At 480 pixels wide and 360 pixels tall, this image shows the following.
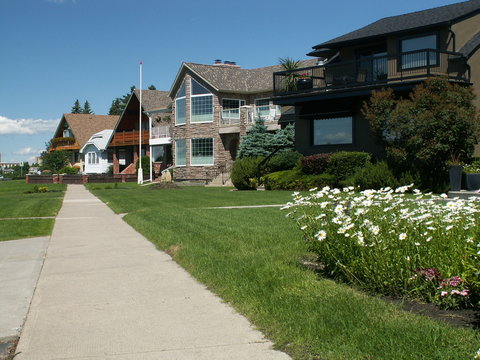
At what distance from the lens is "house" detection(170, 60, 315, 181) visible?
4100 cm

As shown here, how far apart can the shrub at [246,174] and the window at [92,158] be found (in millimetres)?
42606

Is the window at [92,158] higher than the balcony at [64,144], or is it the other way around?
the balcony at [64,144]

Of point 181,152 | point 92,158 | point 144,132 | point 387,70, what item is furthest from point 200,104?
point 92,158

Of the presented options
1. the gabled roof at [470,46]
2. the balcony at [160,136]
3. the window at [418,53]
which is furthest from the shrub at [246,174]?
the balcony at [160,136]

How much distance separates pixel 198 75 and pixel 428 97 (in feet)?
81.8

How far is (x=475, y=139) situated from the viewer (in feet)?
62.3

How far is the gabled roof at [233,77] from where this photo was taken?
41062 millimetres

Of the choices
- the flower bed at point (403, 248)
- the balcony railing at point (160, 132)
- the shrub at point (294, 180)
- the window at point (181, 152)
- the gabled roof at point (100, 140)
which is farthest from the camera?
the gabled roof at point (100, 140)

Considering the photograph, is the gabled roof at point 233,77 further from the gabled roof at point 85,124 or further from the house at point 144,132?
the gabled roof at point 85,124

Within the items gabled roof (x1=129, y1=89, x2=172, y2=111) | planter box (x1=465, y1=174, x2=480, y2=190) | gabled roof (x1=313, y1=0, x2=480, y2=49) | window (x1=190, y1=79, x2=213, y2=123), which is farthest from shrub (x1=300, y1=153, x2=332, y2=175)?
gabled roof (x1=129, y1=89, x2=172, y2=111)

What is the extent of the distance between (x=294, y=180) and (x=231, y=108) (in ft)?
61.1

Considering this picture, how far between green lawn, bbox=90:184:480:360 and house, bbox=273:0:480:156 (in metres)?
14.8

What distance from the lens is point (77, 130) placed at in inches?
2837

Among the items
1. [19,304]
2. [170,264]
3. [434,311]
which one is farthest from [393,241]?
[19,304]
